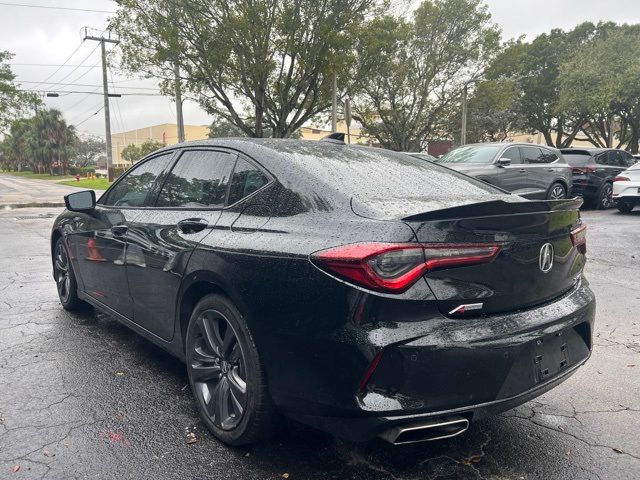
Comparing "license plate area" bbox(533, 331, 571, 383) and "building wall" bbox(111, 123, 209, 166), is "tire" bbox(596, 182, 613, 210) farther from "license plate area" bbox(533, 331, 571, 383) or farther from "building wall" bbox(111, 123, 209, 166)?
"building wall" bbox(111, 123, 209, 166)

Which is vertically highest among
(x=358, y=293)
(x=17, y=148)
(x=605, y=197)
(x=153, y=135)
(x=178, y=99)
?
(x=153, y=135)

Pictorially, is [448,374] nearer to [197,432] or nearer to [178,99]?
[197,432]

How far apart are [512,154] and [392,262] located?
10.6 m

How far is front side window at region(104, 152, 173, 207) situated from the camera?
367 cm

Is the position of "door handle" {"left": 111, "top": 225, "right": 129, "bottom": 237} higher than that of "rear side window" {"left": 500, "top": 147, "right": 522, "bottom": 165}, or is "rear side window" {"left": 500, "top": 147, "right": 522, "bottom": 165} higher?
"rear side window" {"left": 500, "top": 147, "right": 522, "bottom": 165}

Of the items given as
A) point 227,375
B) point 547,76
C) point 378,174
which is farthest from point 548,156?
point 547,76

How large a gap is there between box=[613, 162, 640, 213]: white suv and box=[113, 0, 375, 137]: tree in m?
12.3

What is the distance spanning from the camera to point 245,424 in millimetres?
2471

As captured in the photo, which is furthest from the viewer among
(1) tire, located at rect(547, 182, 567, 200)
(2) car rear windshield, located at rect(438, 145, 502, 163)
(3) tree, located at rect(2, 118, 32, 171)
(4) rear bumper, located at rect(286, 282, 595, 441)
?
(3) tree, located at rect(2, 118, 32, 171)

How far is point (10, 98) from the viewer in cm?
3209

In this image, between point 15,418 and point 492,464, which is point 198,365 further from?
point 492,464

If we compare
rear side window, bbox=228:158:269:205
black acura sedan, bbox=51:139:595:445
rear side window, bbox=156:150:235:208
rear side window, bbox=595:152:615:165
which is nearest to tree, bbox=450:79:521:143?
rear side window, bbox=595:152:615:165

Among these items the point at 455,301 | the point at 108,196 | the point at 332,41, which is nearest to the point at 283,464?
the point at 455,301

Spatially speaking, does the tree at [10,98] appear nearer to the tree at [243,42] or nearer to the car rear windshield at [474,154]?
the tree at [243,42]
